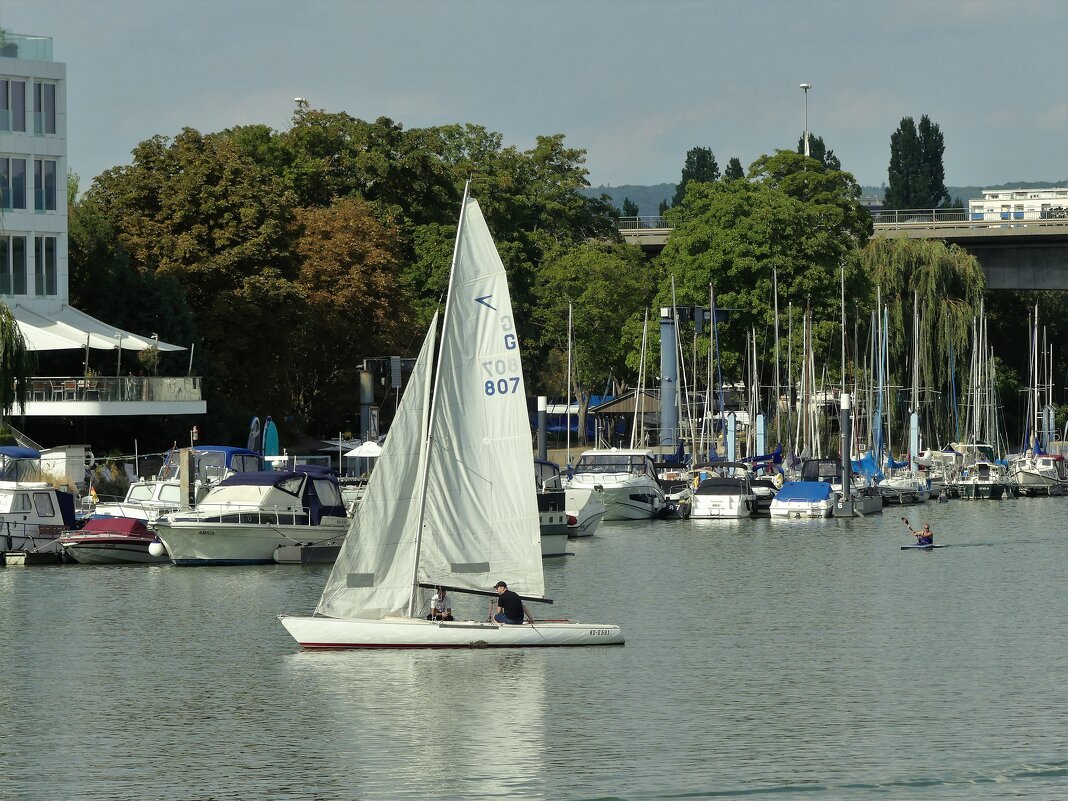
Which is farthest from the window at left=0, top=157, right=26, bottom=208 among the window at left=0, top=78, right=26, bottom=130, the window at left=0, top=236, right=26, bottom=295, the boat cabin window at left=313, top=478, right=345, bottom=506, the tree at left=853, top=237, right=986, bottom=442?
the tree at left=853, top=237, right=986, bottom=442

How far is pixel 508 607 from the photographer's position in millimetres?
39531

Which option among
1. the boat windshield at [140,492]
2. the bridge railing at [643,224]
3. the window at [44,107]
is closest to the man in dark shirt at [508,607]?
the boat windshield at [140,492]

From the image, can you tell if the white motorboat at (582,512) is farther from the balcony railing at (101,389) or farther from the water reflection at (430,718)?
the water reflection at (430,718)

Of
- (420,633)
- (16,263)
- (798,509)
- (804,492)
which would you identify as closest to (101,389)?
(16,263)

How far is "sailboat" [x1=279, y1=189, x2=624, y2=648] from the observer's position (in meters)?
39.3

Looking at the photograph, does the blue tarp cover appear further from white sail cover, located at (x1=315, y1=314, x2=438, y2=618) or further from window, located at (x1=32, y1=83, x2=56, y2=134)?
white sail cover, located at (x1=315, y1=314, x2=438, y2=618)

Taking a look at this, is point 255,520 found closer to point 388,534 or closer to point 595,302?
point 388,534

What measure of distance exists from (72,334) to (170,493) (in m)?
21.8

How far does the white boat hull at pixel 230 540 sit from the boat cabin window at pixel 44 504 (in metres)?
5.13

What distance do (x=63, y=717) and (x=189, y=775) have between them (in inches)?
239

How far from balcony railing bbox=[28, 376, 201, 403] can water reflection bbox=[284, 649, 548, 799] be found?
46.5 meters

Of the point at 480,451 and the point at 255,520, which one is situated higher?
the point at 480,451

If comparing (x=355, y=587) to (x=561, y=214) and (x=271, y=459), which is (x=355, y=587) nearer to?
(x=271, y=459)

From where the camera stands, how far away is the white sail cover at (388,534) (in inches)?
1544
